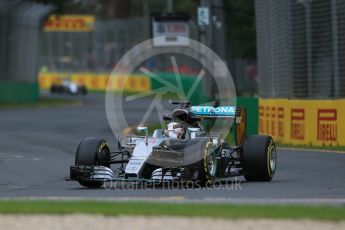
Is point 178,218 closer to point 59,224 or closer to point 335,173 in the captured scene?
point 59,224

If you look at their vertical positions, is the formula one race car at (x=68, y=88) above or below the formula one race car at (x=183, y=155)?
below

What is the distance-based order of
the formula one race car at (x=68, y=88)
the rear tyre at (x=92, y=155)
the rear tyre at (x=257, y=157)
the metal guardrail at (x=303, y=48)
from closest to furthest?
the rear tyre at (x=92, y=155) < the rear tyre at (x=257, y=157) < the metal guardrail at (x=303, y=48) < the formula one race car at (x=68, y=88)

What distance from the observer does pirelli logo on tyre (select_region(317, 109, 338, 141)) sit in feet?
69.9

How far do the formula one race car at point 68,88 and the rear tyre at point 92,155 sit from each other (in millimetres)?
47920

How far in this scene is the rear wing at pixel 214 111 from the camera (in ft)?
49.6

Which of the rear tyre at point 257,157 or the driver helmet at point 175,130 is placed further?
the rear tyre at point 257,157

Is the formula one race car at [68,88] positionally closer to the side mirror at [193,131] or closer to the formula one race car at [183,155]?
the formula one race car at [183,155]

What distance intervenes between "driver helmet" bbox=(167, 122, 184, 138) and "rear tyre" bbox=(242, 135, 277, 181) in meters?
1.01

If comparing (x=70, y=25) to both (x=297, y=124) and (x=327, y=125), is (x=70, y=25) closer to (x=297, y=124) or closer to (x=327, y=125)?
(x=297, y=124)

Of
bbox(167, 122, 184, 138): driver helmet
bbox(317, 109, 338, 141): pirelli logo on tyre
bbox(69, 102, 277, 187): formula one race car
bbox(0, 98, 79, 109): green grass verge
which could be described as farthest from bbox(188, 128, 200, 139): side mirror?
bbox(0, 98, 79, 109): green grass verge

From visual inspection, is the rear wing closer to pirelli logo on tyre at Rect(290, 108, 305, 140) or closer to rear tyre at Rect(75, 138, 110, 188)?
rear tyre at Rect(75, 138, 110, 188)

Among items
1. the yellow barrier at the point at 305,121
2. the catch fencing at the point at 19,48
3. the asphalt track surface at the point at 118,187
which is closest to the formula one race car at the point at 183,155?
the asphalt track surface at the point at 118,187

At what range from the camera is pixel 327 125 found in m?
21.6

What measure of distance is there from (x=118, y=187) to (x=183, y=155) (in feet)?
3.83
